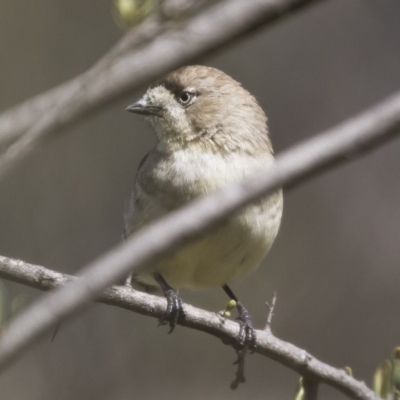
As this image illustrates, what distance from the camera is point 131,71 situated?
5.31 feet

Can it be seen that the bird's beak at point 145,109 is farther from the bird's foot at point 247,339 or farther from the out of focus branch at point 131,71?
the out of focus branch at point 131,71

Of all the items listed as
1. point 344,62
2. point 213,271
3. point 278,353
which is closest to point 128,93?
point 278,353

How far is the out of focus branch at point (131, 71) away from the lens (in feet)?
5.19

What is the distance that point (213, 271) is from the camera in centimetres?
491

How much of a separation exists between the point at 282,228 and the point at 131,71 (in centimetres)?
695

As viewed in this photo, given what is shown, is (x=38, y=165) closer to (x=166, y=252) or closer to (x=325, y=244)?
(x=325, y=244)

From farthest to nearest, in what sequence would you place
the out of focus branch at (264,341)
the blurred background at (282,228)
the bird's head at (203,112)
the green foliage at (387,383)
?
the blurred background at (282,228) < the bird's head at (203,112) < the out of focus branch at (264,341) < the green foliage at (387,383)

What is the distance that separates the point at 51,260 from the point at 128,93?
652cm

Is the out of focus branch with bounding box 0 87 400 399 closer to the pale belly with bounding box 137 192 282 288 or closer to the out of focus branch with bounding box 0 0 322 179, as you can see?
the out of focus branch with bounding box 0 0 322 179

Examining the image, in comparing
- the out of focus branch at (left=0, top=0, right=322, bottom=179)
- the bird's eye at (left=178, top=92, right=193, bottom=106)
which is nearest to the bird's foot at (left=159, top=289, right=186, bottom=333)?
the bird's eye at (left=178, top=92, right=193, bottom=106)

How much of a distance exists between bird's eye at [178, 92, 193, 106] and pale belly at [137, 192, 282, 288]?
849mm

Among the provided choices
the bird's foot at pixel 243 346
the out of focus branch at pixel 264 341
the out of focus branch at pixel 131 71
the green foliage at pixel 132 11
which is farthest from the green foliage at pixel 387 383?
the out of focus branch at pixel 131 71

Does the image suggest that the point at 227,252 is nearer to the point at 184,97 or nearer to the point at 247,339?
the point at 247,339

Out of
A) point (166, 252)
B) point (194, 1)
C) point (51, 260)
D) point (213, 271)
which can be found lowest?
point (166, 252)
